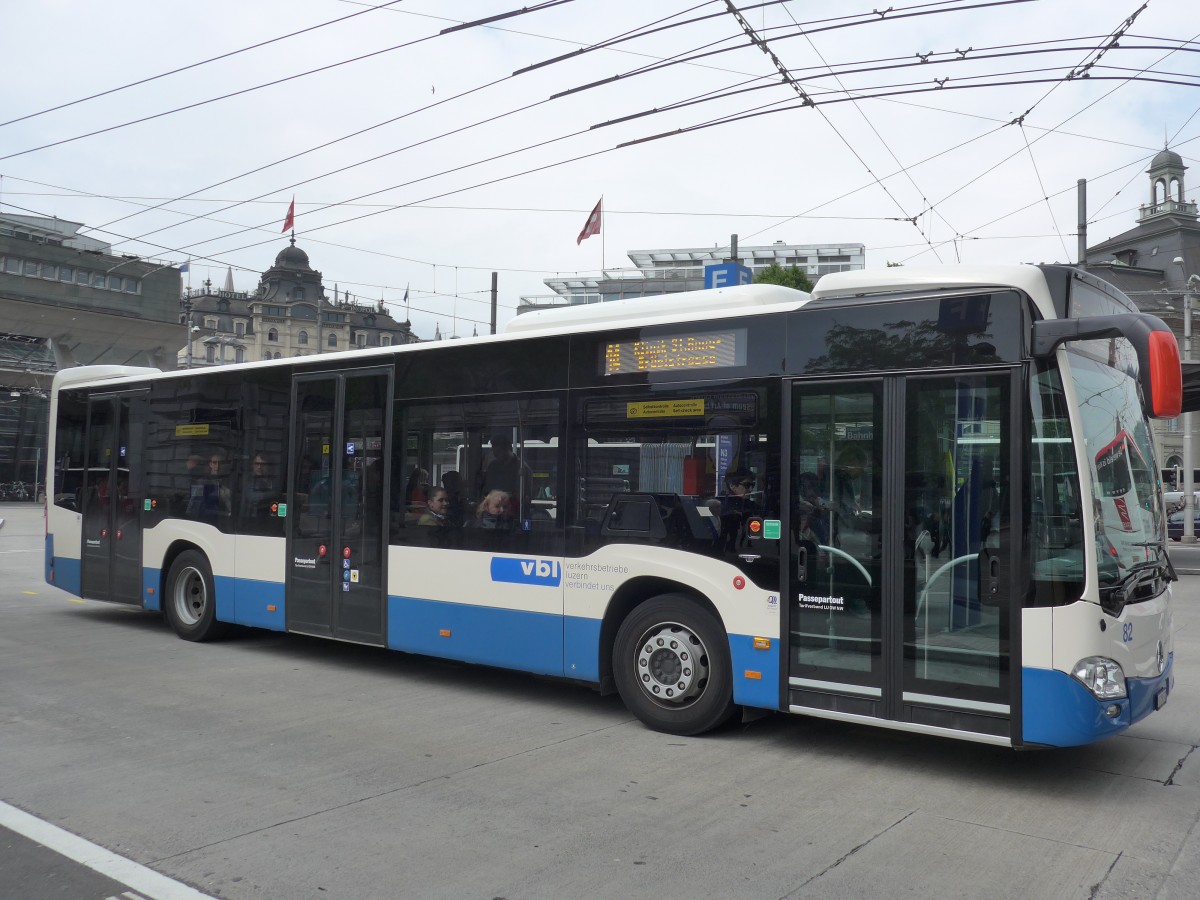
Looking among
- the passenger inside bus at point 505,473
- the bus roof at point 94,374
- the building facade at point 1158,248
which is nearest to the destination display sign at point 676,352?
the passenger inside bus at point 505,473

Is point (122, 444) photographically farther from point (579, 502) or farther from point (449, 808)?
point (449, 808)

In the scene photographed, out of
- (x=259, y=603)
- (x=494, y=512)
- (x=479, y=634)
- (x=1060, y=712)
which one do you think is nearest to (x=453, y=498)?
(x=494, y=512)

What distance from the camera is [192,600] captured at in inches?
444

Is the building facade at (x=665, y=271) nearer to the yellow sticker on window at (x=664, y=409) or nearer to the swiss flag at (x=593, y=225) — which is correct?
the swiss flag at (x=593, y=225)

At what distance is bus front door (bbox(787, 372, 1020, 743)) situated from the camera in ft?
19.1

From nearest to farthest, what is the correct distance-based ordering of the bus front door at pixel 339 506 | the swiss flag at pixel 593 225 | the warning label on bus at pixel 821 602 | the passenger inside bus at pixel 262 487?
the warning label on bus at pixel 821 602 < the bus front door at pixel 339 506 < the passenger inside bus at pixel 262 487 < the swiss flag at pixel 593 225

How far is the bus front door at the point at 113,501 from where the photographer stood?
11.9 m

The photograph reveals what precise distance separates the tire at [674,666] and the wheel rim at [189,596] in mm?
5844

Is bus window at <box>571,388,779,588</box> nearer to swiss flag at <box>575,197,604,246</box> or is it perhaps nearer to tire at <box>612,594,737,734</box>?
tire at <box>612,594,737,734</box>

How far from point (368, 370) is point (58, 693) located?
3735 mm

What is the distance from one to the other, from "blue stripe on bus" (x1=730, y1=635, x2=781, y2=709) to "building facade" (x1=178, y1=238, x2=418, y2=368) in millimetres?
121707

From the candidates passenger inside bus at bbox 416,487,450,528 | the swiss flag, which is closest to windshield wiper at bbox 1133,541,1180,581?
passenger inside bus at bbox 416,487,450,528

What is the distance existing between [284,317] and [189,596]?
123m

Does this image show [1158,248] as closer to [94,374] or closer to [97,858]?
[94,374]
